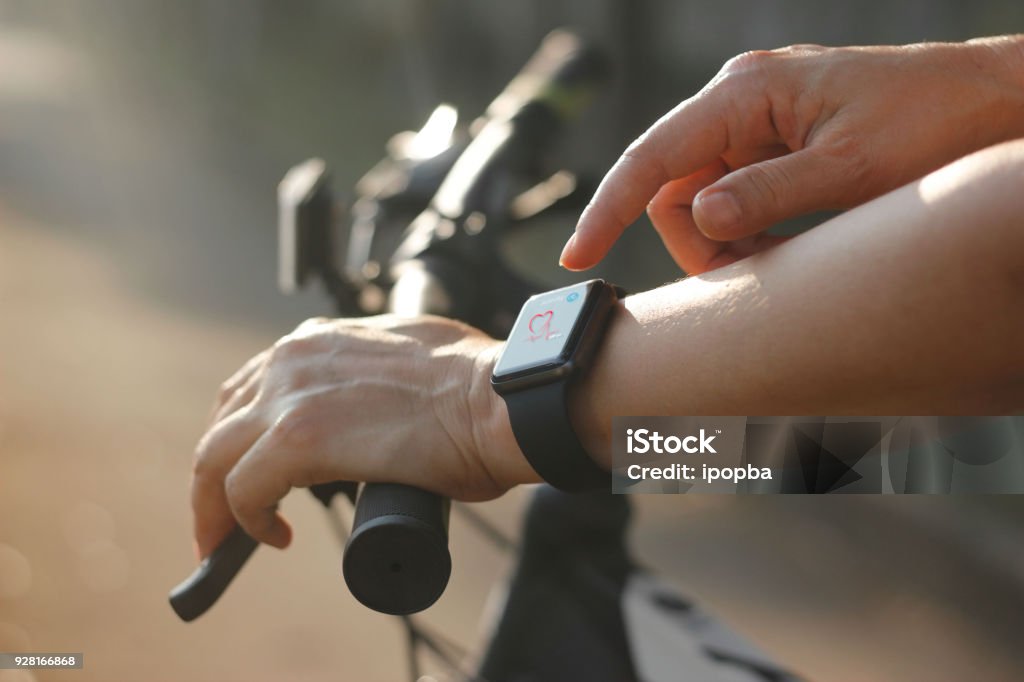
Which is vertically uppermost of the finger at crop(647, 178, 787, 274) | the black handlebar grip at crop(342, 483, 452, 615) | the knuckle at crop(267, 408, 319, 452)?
the finger at crop(647, 178, 787, 274)

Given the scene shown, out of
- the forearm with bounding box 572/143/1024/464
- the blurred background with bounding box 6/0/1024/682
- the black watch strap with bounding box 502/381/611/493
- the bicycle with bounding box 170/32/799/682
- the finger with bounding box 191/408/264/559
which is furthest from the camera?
the blurred background with bounding box 6/0/1024/682

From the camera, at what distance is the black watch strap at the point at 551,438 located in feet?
2.13

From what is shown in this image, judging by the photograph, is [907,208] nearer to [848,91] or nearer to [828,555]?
[848,91]

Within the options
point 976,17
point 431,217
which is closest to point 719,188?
point 431,217

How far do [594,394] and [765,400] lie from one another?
4.5 inches

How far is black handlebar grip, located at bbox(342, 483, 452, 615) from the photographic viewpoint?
61 cm

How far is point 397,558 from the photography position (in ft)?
2.02

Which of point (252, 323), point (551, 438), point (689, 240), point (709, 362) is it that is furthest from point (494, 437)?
point (252, 323)

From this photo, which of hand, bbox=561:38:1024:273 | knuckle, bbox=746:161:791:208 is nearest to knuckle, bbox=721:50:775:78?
hand, bbox=561:38:1024:273

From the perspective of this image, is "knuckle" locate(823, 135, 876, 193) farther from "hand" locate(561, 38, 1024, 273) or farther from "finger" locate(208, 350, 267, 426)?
"finger" locate(208, 350, 267, 426)

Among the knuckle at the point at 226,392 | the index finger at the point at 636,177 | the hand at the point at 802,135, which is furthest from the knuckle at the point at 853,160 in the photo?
the knuckle at the point at 226,392

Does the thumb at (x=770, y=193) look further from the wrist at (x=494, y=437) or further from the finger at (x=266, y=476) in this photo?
the finger at (x=266, y=476)

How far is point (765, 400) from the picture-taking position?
0.62m

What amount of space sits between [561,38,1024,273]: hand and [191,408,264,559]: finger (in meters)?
0.30
